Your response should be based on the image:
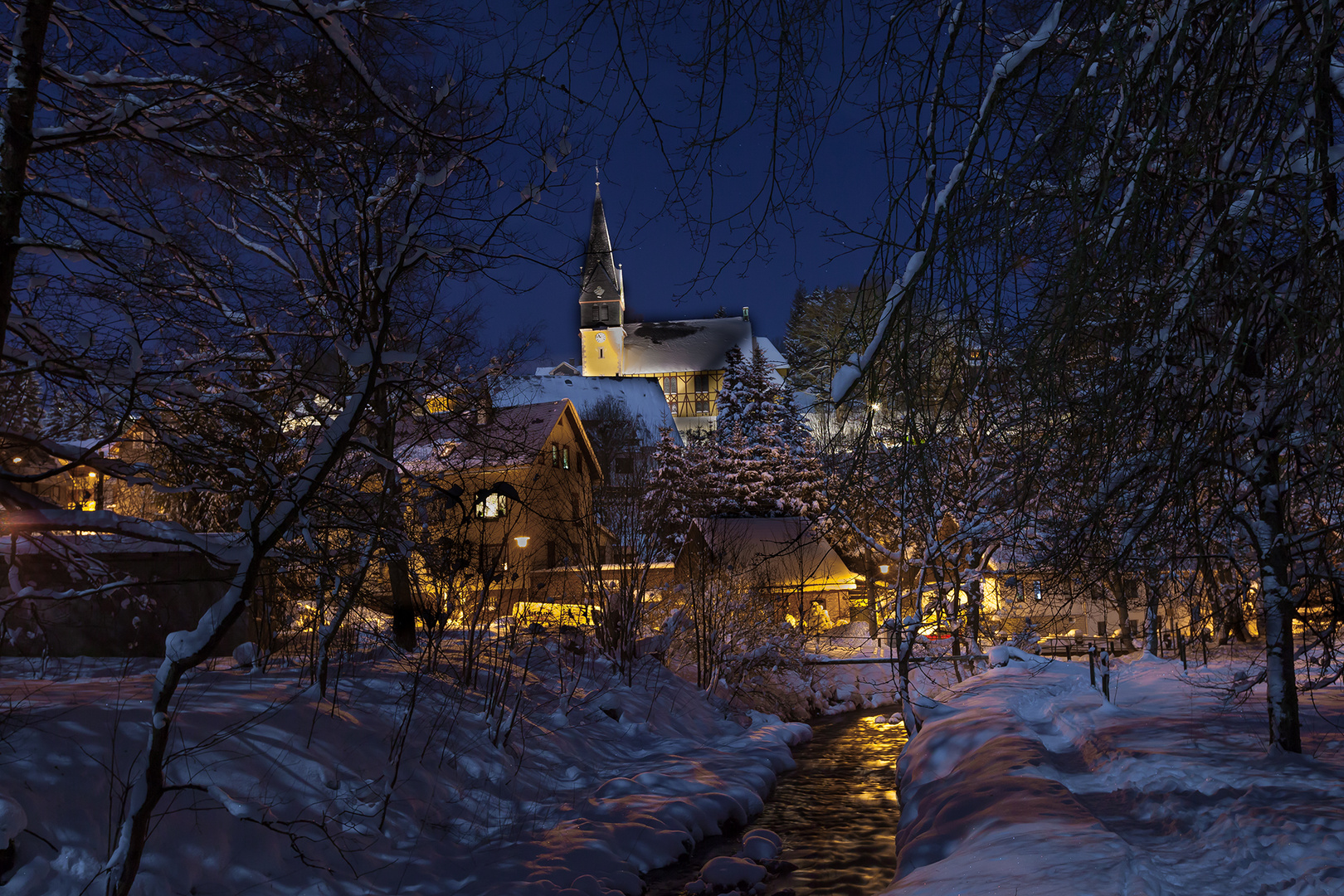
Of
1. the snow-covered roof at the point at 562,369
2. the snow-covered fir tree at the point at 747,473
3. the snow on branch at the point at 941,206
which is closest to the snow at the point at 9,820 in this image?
the snow on branch at the point at 941,206

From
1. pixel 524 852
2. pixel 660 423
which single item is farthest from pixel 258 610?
pixel 660 423

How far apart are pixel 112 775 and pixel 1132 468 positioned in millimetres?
6373

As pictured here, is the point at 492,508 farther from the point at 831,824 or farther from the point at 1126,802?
the point at 1126,802

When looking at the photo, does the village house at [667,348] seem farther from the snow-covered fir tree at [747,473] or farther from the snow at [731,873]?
the snow at [731,873]

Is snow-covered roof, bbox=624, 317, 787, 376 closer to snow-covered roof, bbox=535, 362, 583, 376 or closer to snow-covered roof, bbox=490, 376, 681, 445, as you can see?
snow-covered roof, bbox=535, 362, 583, 376

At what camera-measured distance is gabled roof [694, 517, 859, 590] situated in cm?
1991

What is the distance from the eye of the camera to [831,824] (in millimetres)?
10938

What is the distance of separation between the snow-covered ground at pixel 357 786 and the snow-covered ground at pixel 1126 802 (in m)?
2.64

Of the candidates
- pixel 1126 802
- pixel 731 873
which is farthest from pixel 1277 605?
pixel 731 873

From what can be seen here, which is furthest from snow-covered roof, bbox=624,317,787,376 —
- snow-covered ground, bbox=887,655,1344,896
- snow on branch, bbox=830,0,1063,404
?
snow on branch, bbox=830,0,1063,404

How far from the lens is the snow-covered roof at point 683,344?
280 feet

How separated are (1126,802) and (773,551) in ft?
72.0

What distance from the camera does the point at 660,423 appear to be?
6419 centimetres

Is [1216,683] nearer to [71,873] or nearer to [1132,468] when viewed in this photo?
[1132,468]
